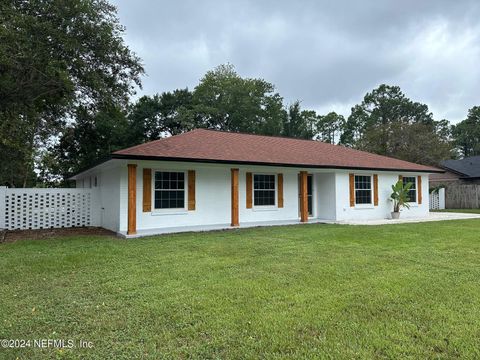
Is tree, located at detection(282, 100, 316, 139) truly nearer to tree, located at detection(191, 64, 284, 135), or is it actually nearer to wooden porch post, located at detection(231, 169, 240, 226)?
tree, located at detection(191, 64, 284, 135)

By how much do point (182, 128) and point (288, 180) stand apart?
58.3 feet

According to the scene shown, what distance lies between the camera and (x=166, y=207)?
11320 mm

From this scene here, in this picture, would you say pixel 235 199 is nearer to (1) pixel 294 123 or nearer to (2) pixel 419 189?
(2) pixel 419 189

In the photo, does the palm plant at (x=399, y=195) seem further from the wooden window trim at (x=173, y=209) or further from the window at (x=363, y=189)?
the wooden window trim at (x=173, y=209)

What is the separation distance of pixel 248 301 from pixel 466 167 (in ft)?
101

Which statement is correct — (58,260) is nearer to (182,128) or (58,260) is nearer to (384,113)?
(182,128)

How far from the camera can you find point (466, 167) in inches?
1102

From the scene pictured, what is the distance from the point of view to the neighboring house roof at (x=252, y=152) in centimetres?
1073

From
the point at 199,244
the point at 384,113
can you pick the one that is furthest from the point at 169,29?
the point at 384,113

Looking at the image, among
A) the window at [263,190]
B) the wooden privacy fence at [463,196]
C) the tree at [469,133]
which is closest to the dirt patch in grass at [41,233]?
the window at [263,190]

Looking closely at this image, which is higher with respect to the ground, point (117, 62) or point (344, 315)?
point (117, 62)

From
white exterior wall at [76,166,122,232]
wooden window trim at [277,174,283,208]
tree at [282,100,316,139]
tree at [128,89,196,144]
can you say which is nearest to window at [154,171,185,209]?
white exterior wall at [76,166,122,232]

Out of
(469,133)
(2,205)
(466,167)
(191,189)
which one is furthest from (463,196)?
(469,133)

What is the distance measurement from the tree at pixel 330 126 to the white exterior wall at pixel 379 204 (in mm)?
33475
